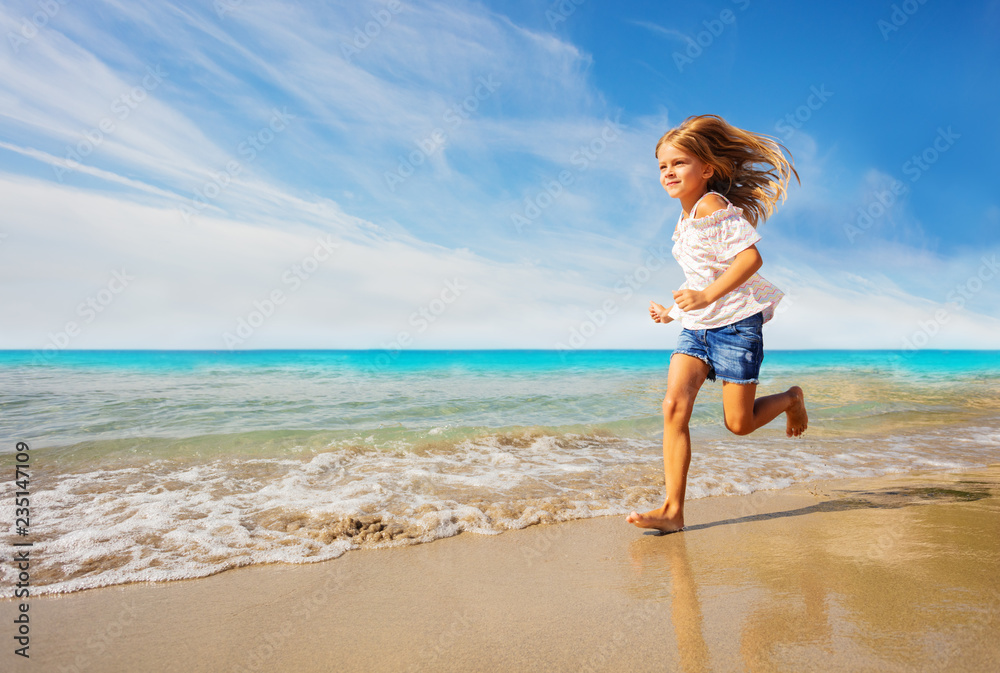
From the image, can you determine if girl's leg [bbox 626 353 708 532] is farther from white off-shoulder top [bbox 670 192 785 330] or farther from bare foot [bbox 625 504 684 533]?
white off-shoulder top [bbox 670 192 785 330]

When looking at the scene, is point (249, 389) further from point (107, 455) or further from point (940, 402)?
point (940, 402)

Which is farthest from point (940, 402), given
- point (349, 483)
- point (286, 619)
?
point (286, 619)

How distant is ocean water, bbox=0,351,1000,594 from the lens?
118 inches

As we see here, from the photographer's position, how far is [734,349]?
290cm

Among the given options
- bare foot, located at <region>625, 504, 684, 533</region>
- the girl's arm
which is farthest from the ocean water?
the girl's arm

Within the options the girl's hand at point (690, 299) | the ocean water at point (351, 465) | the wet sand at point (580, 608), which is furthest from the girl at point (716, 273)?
the ocean water at point (351, 465)

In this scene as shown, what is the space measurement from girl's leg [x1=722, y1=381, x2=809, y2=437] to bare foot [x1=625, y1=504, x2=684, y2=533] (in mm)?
601

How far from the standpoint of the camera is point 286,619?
208 cm

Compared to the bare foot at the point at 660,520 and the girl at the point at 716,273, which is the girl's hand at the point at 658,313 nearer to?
the girl at the point at 716,273

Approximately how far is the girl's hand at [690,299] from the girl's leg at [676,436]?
17.9 inches

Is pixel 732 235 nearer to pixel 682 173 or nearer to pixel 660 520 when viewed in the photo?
pixel 682 173

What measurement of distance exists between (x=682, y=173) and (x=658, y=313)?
0.81 metres

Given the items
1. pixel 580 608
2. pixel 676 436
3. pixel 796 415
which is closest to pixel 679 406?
pixel 676 436

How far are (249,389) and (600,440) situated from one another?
378 inches
